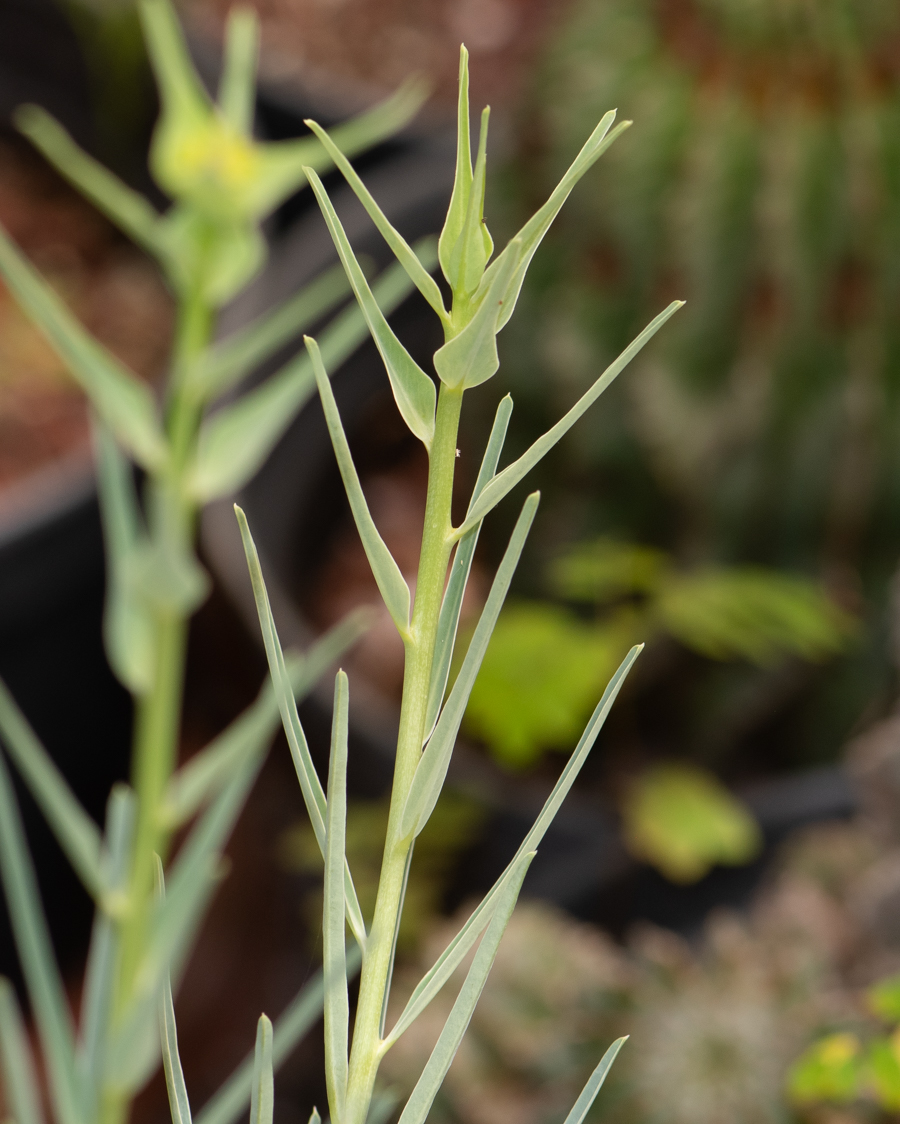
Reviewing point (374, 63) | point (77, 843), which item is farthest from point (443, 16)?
point (77, 843)

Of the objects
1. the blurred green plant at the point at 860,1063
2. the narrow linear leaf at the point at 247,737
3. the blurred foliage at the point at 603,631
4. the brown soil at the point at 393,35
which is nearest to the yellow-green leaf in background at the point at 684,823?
the blurred foliage at the point at 603,631

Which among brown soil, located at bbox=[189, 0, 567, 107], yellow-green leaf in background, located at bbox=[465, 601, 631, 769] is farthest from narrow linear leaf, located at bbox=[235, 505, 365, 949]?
brown soil, located at bbox=[189, 0, 567, 107]

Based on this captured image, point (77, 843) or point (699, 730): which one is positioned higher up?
point (77, 843)

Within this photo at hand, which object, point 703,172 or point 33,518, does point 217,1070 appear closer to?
point 33,518

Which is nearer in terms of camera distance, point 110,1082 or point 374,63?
point 110,1082

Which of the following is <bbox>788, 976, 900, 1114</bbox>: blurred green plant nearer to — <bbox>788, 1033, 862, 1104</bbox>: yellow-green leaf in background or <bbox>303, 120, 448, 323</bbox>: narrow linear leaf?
<bbox>788, 1033, 862, 1104</bbox>: yellow-green leaf in background

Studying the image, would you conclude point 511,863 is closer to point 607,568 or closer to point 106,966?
point 106,966
